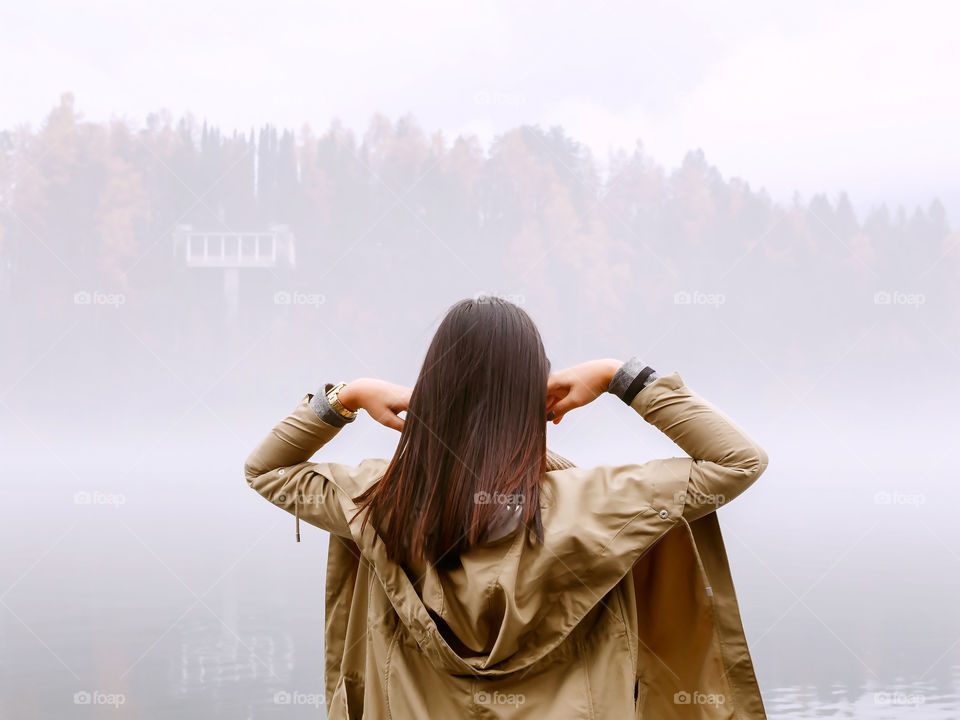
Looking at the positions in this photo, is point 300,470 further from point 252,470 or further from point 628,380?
point 628,380

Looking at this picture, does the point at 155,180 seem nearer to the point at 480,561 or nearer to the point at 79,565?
the point at 79,565

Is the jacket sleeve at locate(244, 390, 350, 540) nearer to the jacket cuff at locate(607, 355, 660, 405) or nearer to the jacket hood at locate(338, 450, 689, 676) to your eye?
the jacket hood at locate(338, 450, 689, 676)

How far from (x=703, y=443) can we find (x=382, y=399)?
385 mm

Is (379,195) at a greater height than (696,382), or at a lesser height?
greater

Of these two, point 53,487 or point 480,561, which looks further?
point 53,487

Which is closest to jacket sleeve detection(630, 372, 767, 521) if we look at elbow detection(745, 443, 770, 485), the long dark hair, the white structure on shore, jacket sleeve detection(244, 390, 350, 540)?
elbow detection(745, 443, 770, 485)

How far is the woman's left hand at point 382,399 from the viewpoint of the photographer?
1.23 meters

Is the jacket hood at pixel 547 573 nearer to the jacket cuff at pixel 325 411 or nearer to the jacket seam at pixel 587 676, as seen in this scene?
the jacket seam at pixel 587 676

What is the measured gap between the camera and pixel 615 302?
31234 millimetres

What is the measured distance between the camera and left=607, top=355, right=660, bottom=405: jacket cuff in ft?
3.94

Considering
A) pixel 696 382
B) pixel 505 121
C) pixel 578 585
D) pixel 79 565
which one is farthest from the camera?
pixel 505 121

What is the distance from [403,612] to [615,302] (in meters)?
30.5

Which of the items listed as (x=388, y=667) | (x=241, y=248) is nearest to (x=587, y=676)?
(x=388, y=667)

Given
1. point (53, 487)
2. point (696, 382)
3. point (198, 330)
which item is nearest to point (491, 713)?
point (53, 487)
